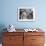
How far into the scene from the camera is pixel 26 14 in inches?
154

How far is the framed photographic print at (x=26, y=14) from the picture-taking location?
3.90 meters

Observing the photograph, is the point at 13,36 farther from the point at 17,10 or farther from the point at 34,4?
the point at 34,4

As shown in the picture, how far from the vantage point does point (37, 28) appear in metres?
3.95

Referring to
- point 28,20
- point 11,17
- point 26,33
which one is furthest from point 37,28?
point 11,17

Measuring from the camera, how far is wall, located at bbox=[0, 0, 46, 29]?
390cm

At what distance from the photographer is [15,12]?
12.8 feet

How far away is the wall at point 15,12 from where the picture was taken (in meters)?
3.90

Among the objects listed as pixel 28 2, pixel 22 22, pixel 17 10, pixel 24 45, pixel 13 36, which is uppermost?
pixel 28 2

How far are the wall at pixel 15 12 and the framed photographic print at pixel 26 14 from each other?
10 cm

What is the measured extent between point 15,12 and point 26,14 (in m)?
0.35

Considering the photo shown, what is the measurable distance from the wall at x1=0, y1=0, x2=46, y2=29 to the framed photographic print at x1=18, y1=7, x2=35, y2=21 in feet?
0.33

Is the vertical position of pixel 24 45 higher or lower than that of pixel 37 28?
lower

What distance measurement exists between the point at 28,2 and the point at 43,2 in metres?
0.47

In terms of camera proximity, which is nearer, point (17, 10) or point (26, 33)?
point (26, 33)
